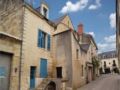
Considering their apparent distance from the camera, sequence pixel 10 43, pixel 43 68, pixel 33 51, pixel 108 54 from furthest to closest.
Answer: pixel 108 54 → pixel 43 68 → pixel 33 51 → pixel 10 43

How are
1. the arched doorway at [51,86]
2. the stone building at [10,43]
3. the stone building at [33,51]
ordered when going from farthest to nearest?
1. the arched doorway at [51,86]
2. the stone building at [33,51]
3. the stone building at [10,43]

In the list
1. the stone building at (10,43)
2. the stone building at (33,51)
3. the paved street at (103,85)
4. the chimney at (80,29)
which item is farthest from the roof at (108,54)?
the stone building at (10,43)

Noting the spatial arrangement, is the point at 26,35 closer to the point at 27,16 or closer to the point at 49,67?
the point at 27,16

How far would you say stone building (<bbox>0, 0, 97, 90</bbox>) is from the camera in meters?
11.1

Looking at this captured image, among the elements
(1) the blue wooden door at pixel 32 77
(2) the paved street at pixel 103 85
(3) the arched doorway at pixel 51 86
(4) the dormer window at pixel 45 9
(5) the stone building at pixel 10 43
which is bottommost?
(2) the paved street at pixel 103 85

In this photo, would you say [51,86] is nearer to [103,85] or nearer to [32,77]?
[32,77]

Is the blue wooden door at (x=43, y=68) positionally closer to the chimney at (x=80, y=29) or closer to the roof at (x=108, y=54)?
the chimney at (x=80, y=29)

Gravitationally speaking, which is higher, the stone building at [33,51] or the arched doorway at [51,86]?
the stone building at [33,51]

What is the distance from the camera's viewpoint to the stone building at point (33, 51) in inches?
439

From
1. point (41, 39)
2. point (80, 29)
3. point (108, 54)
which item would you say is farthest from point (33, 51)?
point (108, 54)

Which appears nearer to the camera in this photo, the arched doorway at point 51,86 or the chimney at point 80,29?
the arched doorway at point 51,86

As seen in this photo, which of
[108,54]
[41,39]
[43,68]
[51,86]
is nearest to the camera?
[51,86]

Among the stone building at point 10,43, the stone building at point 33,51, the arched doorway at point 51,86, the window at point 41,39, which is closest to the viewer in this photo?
the stone building at point 10,43

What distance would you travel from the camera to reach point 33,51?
44.1 feet
